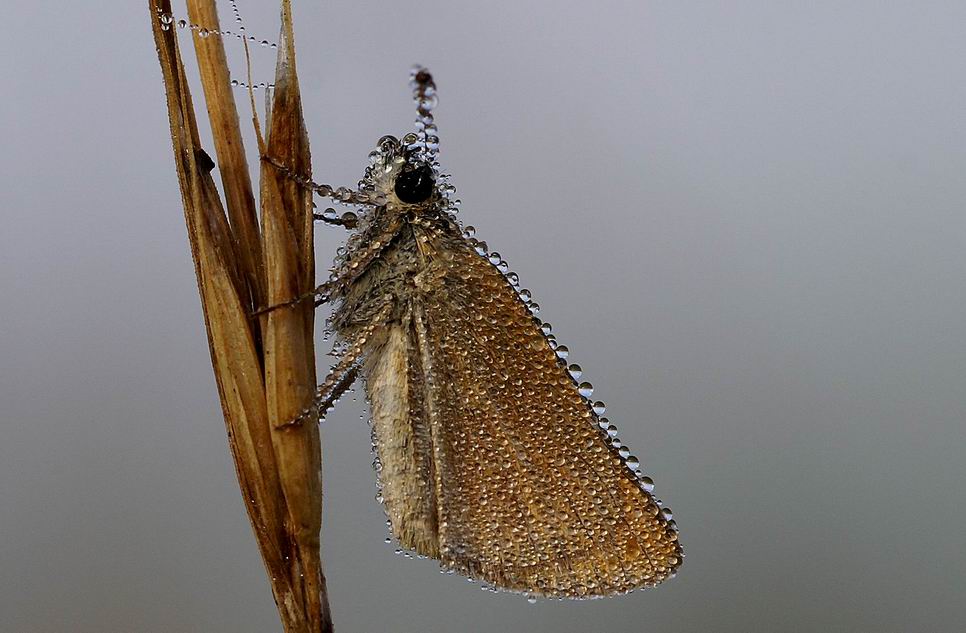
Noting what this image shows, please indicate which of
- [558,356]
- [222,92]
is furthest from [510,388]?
[222,92]

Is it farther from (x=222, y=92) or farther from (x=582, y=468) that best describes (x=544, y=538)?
(x=222, y=92)

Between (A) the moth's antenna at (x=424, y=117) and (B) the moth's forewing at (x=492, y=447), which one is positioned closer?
(A) the moth's antenna at (x=424, y=117)

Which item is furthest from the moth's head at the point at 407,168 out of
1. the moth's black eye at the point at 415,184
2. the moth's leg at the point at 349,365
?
the moth's leg at the point at 349,365

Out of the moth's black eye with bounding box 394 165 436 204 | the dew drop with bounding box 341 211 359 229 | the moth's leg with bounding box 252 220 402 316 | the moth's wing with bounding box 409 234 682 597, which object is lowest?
the moth's wing with bounding box 409 234 682 597

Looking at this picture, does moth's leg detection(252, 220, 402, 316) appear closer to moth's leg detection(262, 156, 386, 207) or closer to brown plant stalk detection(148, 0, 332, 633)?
moth's leg detection(262, 156, 386, 207)

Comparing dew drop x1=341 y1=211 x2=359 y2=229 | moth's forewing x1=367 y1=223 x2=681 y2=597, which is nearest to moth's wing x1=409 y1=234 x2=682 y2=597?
moth's forewing x1=367 y1=223 x2=681 y2=597

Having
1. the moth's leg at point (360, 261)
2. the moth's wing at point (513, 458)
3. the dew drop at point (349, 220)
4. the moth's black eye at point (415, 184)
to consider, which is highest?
the dew drop at point (349, 220)

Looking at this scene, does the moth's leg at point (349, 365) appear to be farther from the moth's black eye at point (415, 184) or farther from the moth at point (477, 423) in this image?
the moth's black eye at point (415, 184)
